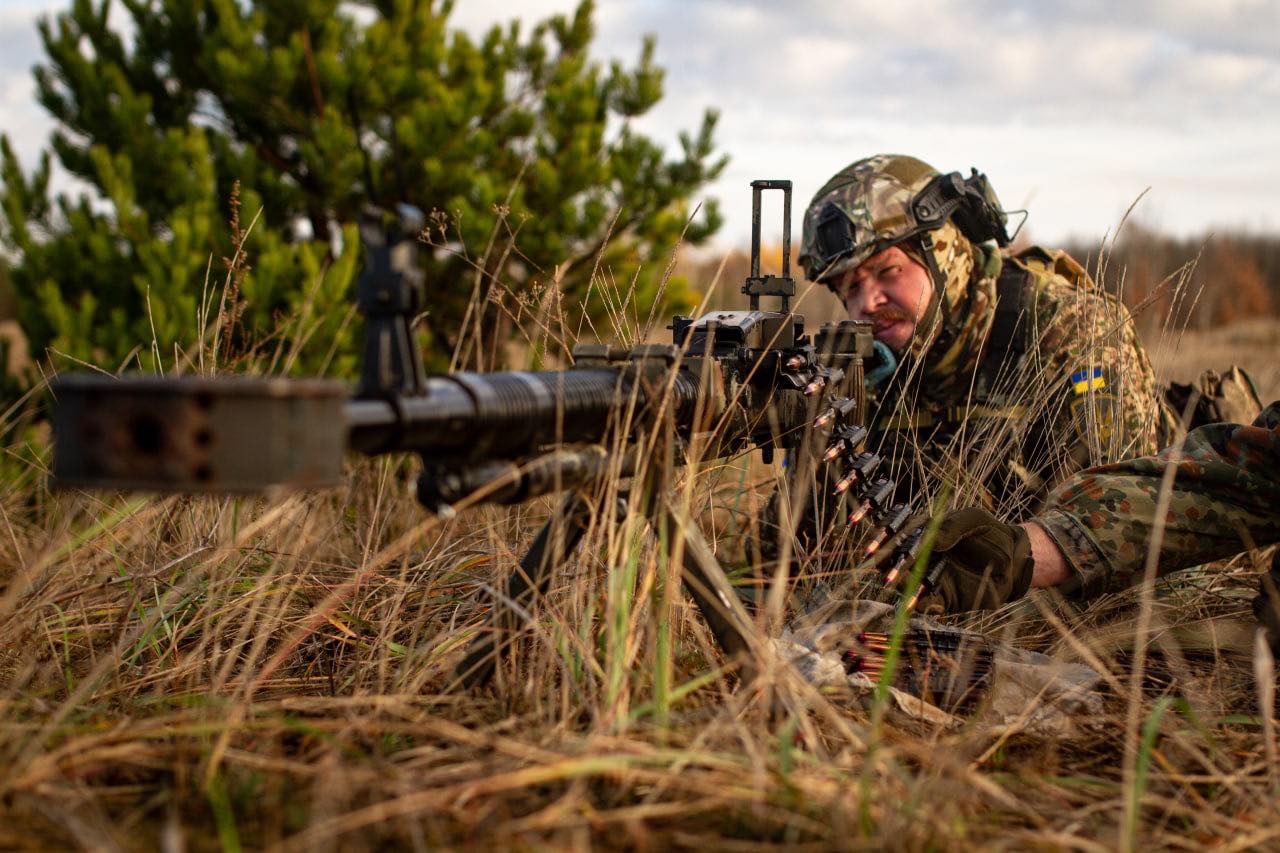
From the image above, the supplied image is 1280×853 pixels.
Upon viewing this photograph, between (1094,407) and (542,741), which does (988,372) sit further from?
(542,741)

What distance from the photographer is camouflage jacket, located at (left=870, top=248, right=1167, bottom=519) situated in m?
3.59

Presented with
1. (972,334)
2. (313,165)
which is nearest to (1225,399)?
(972,334)

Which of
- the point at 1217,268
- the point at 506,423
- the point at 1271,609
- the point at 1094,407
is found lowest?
the point at 1271,609

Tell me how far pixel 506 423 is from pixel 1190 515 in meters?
2.02

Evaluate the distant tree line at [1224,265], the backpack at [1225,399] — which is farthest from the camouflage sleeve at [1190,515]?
the distant tree line at [1224,265]

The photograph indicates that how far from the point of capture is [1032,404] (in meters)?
3.66

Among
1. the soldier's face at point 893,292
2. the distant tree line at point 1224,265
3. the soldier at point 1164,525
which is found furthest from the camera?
the distant tree line at point 1224,265

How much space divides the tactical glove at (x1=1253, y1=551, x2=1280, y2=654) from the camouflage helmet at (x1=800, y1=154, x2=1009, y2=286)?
1741 millimetres

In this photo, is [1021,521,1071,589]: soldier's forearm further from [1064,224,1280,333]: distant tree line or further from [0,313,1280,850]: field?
[1064,224,1280,333]: distant tree line

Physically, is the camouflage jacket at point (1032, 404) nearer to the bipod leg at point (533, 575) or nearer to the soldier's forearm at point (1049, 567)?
the soldier's forearm at point (1049, 567)

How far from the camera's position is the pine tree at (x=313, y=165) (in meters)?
5.57

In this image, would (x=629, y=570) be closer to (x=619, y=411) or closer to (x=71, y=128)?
(x=619, y=411)

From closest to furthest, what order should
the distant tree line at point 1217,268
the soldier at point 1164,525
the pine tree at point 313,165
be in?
the soldier at point 1164,525 < the pine tree at point 313,165 < the distant tree line at point 1217,268

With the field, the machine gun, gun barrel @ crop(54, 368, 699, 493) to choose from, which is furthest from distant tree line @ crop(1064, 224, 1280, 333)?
gun barrel @ crop(54, 368, 699, 493)
